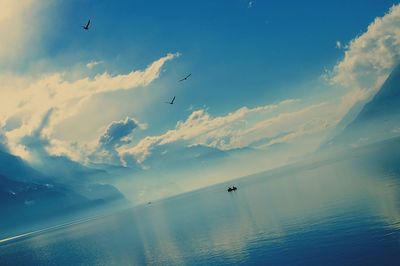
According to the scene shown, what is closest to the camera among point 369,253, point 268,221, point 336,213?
point 369,253

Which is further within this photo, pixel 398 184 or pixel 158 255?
pixel 398 184

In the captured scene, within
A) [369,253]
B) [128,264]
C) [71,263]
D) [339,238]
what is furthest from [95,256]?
[369,253]

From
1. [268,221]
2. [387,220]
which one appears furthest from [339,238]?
[268,221]

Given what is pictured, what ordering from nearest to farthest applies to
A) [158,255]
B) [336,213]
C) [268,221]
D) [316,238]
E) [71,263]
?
[316,238]
[336,213]
[158,255]
[268,221]
[71,263]

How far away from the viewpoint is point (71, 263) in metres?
124

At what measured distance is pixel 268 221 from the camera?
10806 cm

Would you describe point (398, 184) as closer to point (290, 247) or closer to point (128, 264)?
point (290, 247)

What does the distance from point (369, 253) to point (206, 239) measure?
178 ft

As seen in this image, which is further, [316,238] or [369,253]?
[316,238]

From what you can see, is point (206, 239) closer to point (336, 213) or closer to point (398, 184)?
point (336, 213)

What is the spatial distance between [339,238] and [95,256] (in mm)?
89598

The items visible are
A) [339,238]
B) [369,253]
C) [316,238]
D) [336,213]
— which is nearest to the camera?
[369,253]

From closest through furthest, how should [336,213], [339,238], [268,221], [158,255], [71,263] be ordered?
[339,238]
[336,213]
[158,255]
[268,221]
[71,263]

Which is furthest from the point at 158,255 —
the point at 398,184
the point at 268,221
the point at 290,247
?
the point at 398,184
